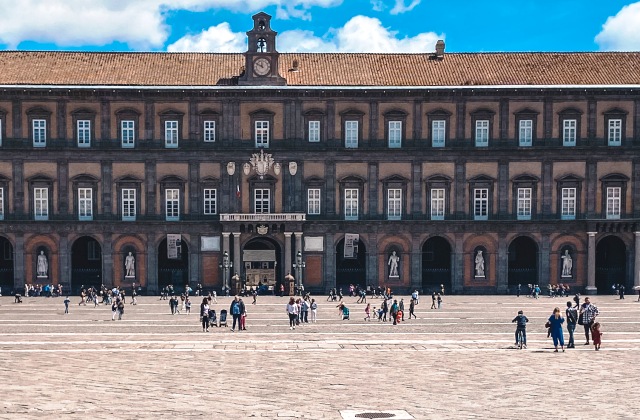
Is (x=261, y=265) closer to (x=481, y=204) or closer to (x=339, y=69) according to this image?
(x=339, y=69)

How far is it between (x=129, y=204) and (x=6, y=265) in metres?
10.9

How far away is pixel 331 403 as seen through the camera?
76.6ft

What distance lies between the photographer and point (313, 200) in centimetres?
6825

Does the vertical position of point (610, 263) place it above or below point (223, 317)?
above

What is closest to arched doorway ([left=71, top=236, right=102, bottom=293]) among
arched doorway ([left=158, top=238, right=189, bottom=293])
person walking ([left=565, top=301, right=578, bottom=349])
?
arched doorway ([left=158, top=238, right=189, bottom=293])

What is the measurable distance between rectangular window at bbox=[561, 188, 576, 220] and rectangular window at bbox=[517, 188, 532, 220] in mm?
2496

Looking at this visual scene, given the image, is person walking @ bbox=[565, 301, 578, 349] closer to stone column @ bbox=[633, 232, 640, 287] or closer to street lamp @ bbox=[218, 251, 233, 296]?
stone column @ bbox=[633, 232, 640, 287]

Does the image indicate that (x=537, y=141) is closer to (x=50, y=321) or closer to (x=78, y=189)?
(x=78, y=189)

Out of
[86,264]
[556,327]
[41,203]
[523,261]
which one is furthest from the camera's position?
[523,261]

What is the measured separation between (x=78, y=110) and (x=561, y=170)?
118 ft

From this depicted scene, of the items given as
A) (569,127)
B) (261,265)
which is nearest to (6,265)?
(261,265)

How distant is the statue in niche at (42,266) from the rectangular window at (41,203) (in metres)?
2.73

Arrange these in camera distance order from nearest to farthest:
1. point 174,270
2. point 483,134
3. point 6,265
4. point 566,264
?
point 483,134 < point 566,264 < point 174,270 < point 6,265

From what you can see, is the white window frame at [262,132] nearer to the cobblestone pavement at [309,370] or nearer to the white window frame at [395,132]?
the white window frame at [395,132]
